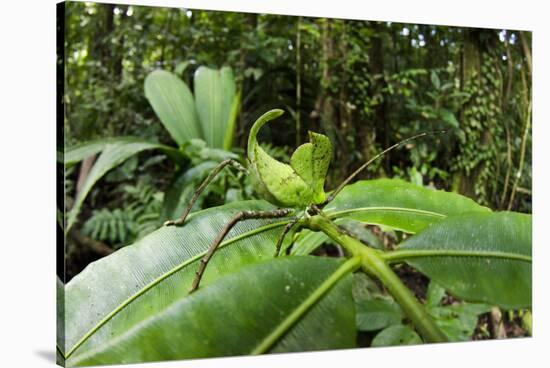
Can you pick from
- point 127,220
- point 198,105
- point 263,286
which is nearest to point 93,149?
point 127,220

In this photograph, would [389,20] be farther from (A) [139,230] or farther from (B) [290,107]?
(A) [139,230]

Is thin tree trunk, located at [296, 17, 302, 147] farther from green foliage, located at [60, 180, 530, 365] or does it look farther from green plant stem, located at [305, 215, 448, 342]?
green plant stem, located at [305, 215, 448, 342]

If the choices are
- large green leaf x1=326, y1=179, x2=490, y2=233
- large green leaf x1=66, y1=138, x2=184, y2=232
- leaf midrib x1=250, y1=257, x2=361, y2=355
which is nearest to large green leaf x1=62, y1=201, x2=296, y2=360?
large green leaf x1=326, y1=179, x2=490, y2=233

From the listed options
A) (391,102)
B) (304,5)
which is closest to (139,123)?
(304,5)

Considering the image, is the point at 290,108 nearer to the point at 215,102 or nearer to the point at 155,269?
the point at 215,102

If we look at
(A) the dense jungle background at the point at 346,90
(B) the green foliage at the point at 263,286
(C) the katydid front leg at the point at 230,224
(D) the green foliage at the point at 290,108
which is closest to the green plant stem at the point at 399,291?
(B) the green foliage at the point at 263,286
